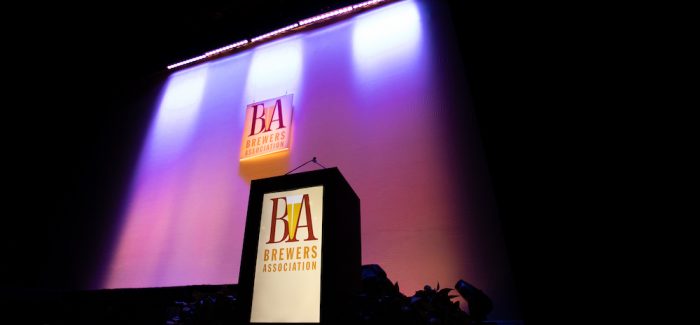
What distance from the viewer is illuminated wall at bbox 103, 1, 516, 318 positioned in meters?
2.04

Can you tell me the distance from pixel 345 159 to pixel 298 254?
1.59m

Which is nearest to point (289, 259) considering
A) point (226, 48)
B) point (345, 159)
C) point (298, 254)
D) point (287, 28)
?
point (298, 254)

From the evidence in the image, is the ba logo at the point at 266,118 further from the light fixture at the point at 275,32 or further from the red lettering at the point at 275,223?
the red lettering at the point at 275,223

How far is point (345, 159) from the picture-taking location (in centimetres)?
256

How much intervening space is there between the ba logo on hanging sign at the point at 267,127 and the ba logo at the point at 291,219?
1.72 m

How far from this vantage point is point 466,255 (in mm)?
1937

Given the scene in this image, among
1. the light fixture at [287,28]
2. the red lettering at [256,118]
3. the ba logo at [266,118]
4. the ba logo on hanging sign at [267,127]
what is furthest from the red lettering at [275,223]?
the light fixture at [287,28]

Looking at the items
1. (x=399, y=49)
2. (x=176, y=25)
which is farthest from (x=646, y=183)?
(x=176, y=25)

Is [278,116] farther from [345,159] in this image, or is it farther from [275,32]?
[275,32]

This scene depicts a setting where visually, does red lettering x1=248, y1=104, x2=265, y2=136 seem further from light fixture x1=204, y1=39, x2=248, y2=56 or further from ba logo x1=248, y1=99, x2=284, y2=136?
light fixture x1=204, y1=39, x2=248, y2=56

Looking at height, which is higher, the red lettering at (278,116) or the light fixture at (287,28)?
the light fixture at (287,28)

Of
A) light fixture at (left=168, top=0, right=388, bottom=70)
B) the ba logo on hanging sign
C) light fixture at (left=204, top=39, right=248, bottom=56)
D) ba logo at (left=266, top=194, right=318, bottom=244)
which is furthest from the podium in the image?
light fixture at (left=204, top=39, right=248, bottom=56)

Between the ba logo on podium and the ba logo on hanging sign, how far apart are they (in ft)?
5.70

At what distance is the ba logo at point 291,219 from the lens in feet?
3.41
